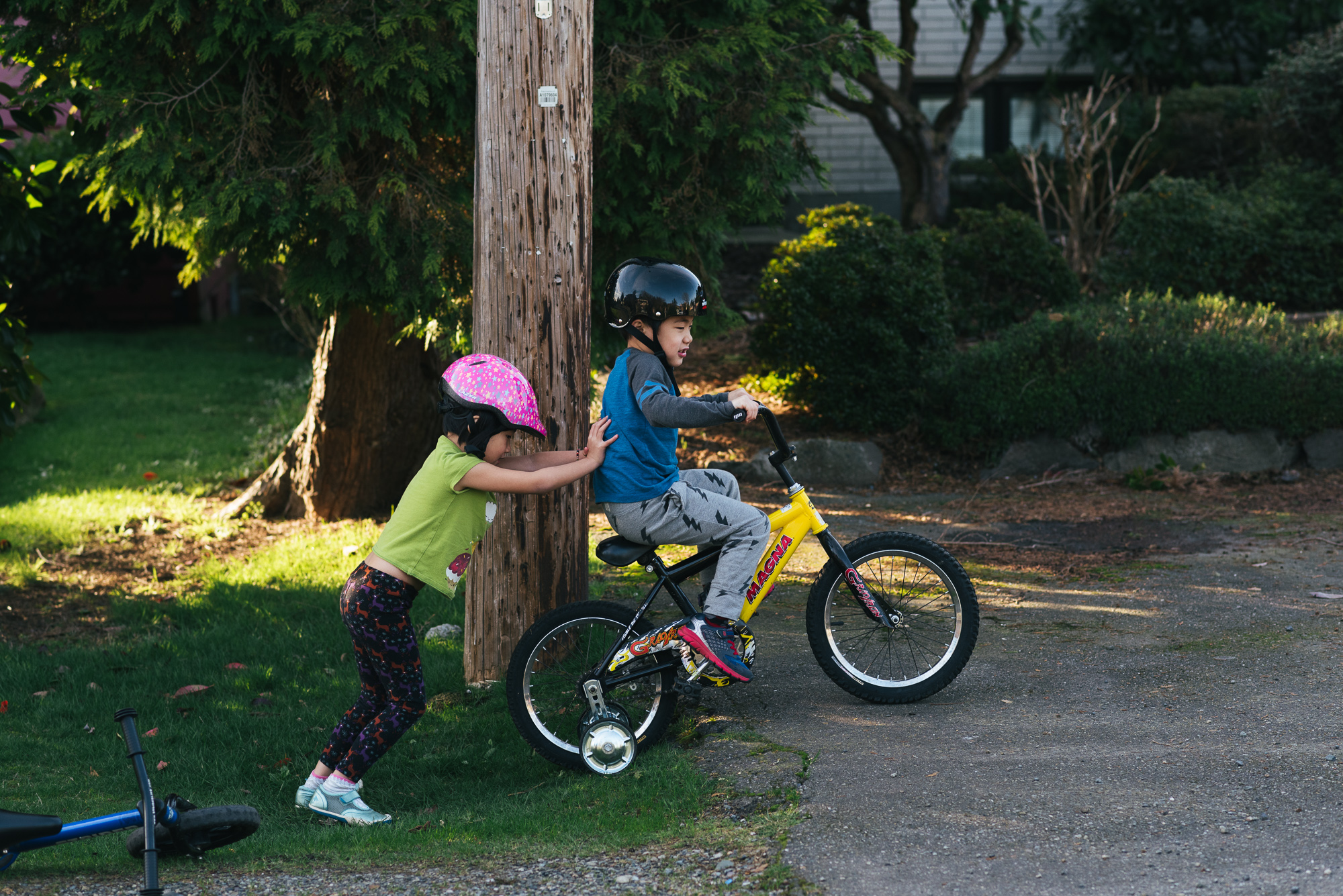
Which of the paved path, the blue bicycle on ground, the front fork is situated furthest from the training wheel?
the blue bicycle on ground

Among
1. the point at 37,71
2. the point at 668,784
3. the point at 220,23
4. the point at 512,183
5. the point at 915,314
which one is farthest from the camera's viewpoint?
the point at 915,314

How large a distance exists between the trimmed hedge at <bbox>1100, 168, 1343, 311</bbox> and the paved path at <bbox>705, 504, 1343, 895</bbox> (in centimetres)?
532

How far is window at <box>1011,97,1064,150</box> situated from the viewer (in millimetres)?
19344

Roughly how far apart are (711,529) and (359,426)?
4.89 m

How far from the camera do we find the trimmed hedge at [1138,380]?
9.08m

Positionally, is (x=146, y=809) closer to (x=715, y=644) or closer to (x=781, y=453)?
(x=715, y=644)

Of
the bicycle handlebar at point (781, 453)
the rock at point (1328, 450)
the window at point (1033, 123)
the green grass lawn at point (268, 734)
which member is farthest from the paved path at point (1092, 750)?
the window at point (1033, 123)

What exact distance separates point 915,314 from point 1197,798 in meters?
6.18

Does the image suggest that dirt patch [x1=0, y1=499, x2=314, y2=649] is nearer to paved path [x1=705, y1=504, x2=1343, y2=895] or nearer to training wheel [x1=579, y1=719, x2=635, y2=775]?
training wheel [x1=579, y1=719, x2=635, y2=775]

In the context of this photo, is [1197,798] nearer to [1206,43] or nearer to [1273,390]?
[1273,390]

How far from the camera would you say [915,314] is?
9695 millimetres

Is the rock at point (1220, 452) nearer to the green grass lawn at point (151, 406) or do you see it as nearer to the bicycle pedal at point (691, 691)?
the bicycle pedal at point (691, 691)

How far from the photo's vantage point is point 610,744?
452cm

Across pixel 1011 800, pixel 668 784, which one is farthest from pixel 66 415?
pixel 1011 800
